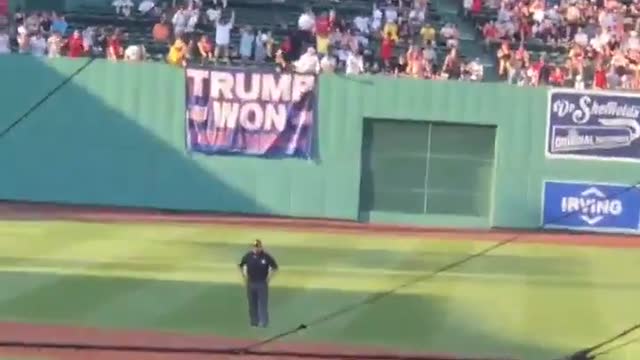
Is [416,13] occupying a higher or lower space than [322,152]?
higher

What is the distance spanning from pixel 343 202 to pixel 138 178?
4.69m

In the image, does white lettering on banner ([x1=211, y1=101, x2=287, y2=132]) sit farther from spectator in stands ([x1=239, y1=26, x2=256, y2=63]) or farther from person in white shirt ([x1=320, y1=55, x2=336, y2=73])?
spectator in stands ([x1=239, y1=26, x2=256, y2=63])

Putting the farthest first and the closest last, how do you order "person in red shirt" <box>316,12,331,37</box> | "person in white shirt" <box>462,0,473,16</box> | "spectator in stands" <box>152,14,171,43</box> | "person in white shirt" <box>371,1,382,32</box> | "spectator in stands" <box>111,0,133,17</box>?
"person in white shirt" <box>462,0,473,16</box>
"spectator in stands" <box>111,0,133,17</box>
"person in white shirt" <box>371,1,382,32</box>
"spectator in stands" <box>152,14,171,43</box>
"person in red shirt" <box>316,12,331,37</box>

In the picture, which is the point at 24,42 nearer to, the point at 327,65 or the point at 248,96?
the point at 248,96

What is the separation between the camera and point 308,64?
3005 centimetres

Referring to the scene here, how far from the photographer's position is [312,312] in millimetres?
18453

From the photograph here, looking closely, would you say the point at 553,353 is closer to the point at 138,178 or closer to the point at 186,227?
the point at 186,227

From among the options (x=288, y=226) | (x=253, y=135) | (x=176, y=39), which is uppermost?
(x=176, y=39)

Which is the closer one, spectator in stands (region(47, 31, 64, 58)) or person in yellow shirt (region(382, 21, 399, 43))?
spectator in stands (region(47, 31, 64, 58))

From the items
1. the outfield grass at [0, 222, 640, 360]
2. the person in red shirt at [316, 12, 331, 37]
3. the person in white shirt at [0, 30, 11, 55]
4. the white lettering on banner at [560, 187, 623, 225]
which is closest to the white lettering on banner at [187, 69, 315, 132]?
the person in red shirt at [316, 12, 331, 37]

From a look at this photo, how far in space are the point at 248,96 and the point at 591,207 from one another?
8.23 m

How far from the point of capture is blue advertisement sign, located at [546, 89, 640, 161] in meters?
29.6

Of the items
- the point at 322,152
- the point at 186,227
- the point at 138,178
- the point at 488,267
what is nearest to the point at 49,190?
the point at 138,178

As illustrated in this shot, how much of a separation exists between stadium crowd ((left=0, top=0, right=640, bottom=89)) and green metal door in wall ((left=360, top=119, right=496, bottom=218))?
1.50m
